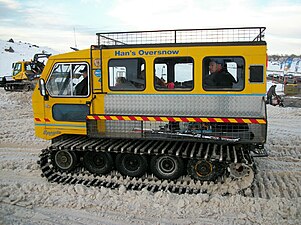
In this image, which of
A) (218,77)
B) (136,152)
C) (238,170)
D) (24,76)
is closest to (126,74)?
(136,152)

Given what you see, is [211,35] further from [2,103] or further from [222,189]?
[2,103]

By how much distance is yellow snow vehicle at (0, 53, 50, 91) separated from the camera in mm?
25070

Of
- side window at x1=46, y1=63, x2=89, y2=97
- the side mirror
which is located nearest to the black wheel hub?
side window at x1=46, y1=63, x2=89, y2=97

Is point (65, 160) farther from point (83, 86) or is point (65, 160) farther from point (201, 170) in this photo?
point (201, 170)

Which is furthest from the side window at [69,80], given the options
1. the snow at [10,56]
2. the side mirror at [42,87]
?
the snow at [10,56]

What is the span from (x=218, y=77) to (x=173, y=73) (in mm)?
904

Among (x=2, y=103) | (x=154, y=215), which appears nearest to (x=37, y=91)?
(x=154, y=215)

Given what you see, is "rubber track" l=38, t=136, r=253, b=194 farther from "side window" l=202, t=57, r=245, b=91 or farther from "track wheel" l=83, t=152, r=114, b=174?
"side window" l=202, t=57, r=245, b=91

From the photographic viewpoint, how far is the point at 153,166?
6707mm

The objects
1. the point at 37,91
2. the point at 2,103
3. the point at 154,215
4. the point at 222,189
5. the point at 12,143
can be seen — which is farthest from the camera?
the point at 2,103

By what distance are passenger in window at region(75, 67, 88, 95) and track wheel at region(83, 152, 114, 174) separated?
4.37 ft

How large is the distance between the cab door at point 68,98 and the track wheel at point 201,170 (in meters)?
2.47

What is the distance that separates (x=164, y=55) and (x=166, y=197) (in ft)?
9.05

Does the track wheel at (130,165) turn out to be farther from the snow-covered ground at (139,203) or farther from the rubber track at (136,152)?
the snow-covered ground at (139,203)
